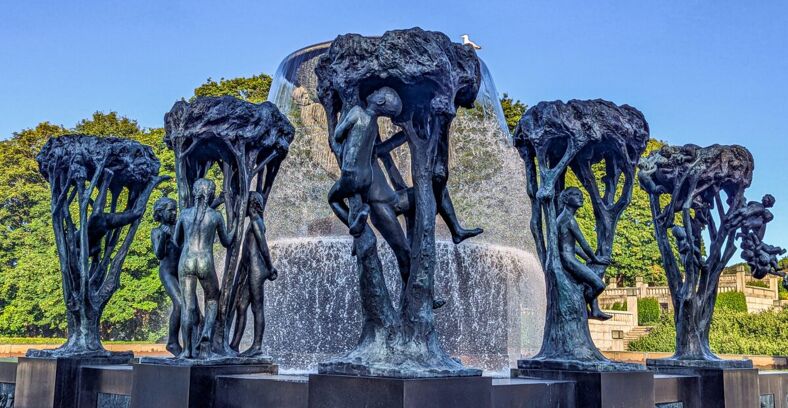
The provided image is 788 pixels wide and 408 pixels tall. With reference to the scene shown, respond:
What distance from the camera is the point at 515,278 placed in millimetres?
16312

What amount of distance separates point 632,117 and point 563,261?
6.77 ft

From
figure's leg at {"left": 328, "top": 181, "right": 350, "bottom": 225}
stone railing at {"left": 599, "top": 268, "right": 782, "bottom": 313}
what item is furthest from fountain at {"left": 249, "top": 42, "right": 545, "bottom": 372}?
stone railing at {"left": 599, "top": 268, "right": 782, "bottom": 313}

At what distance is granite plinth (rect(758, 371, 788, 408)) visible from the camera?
10094mm

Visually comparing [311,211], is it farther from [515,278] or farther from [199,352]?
[199,352]

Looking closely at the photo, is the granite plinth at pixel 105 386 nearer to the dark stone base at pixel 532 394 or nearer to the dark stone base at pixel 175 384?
the dark stone base at pixel 175 384

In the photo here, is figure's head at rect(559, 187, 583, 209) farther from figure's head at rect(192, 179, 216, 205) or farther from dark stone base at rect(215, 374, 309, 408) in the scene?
figure's head at rect(192, 179, 216, 205)

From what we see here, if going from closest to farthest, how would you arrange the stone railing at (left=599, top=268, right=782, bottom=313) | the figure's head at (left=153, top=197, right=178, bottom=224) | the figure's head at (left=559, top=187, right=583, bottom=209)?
the figure's head at (left=559, top=187, right=583, bottom=209) < the figure's head at (left=153, top=197, right=178, bottom=224) < the stone railing at (left=599, top=268, right=782, bottom=313)

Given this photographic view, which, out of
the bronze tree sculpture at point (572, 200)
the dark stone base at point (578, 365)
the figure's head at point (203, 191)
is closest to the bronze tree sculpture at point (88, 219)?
the figure's head at point (203, 191)

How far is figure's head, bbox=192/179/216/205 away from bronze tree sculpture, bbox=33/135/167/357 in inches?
99.8

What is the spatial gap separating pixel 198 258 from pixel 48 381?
2.71 metres

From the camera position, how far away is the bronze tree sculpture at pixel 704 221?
34.2 feet

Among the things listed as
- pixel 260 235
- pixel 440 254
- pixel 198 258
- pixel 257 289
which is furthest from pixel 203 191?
pixel 440 254

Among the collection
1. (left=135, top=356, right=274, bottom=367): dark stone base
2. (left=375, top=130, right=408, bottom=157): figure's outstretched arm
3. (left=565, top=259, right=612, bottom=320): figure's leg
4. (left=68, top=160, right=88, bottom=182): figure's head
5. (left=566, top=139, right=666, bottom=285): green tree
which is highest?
(left=566, top=139, right=666, bottom=285): green tree

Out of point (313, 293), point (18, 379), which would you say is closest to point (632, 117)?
point (313, 293)
